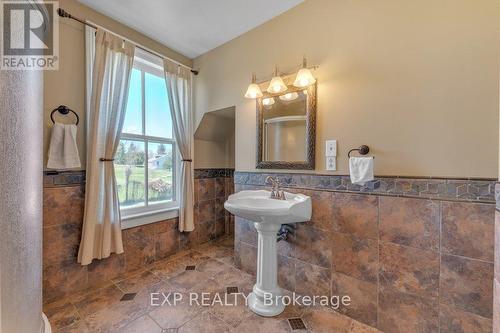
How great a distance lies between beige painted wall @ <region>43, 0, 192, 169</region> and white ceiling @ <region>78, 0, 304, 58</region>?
0.12 m

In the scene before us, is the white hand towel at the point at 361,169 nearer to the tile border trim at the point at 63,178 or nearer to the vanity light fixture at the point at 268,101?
the vanity light fixture at the point at 268,101

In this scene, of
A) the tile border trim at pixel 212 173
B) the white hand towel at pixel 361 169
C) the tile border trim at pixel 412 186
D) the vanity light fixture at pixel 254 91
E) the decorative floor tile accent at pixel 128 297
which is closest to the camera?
the tile border trim at pixel 412 186

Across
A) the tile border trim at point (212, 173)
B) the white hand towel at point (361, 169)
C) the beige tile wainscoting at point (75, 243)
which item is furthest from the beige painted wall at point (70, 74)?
the white hand towel at point (361, 169)

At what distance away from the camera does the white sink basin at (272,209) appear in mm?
1371

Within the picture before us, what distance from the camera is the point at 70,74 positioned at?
1.71m

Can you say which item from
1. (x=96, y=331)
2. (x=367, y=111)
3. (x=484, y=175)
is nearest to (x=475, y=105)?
(x=484, y=175)

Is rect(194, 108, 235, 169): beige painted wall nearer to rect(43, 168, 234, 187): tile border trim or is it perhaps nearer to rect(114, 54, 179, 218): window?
rect(114, 54, 179, 218): window

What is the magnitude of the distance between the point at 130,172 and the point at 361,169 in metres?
2.16

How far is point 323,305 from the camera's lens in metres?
1.60

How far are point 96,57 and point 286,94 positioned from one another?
1.69m

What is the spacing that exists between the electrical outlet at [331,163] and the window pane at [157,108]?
1.88m

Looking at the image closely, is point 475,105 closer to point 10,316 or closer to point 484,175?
point 484,175

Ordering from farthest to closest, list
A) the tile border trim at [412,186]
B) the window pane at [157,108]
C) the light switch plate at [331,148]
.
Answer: the window pane at [157,108] < the light switch plate at [331,148] < the tile border trim at [412,186]

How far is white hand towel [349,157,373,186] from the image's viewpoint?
4.41 feet
